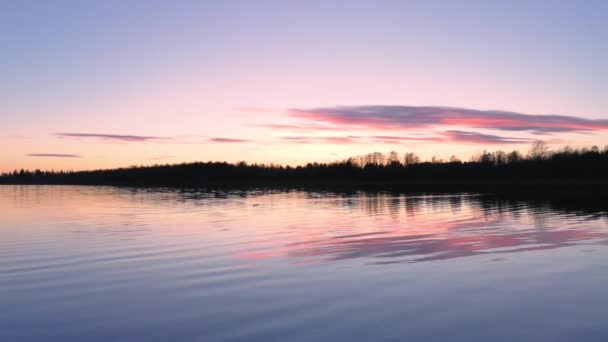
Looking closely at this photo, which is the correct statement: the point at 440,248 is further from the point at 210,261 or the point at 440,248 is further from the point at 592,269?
the point at 210,261

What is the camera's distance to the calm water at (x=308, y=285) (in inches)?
329

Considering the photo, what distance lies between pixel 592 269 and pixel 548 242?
16.4ft

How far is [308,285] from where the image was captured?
11516mm

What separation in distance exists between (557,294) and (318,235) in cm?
1166

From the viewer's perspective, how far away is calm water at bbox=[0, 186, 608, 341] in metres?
8.36

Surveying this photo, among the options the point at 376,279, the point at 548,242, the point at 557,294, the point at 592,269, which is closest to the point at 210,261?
the point at 376,279

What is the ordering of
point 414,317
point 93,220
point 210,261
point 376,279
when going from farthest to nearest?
1. point 93,220
2. point 210,261
3. point 376,279
4. point 414,317

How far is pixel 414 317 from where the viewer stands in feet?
29.4

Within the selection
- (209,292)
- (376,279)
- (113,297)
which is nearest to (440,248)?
(376,279)

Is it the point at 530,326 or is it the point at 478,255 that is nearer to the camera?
the point at 530,326

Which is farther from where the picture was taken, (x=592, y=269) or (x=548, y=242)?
(x=548, y=242)

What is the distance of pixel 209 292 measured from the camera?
1094 cm

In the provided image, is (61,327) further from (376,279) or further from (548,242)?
(548,242)

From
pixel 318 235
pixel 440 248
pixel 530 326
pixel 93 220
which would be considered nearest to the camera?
pixel 530 326
